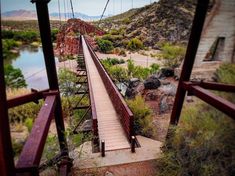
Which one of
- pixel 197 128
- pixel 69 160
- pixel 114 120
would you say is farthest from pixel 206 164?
pixel 114 120

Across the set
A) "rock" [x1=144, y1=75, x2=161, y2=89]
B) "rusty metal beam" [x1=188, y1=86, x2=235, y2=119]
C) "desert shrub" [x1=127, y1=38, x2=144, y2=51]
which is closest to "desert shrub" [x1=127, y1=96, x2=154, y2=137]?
"rusty metal beam" [x1=188, y1=86, x2=235, y2=119]

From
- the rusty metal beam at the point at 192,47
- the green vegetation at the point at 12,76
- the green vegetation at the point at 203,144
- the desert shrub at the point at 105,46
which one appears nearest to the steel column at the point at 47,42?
the green vegetation at the point at 12,76

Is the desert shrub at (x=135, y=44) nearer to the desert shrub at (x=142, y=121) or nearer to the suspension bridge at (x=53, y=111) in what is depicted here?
the desert shrub at (x=142, y=121)

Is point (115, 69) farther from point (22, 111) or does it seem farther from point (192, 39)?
point (22, 111)

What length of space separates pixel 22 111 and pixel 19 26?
0.86m

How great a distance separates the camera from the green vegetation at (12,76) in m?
1.84

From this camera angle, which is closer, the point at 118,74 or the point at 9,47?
the point at 9,47

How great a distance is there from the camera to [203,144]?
383cm

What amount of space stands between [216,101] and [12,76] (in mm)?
2533

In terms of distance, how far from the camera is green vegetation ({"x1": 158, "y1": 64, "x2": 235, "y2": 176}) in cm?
357

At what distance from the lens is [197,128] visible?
4332mm

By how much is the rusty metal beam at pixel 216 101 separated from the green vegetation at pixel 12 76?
2351 mm

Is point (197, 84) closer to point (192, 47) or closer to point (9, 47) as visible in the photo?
point (192, 47)

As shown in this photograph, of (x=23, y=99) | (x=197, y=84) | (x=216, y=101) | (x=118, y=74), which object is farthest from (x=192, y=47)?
(x=118, y=74)
